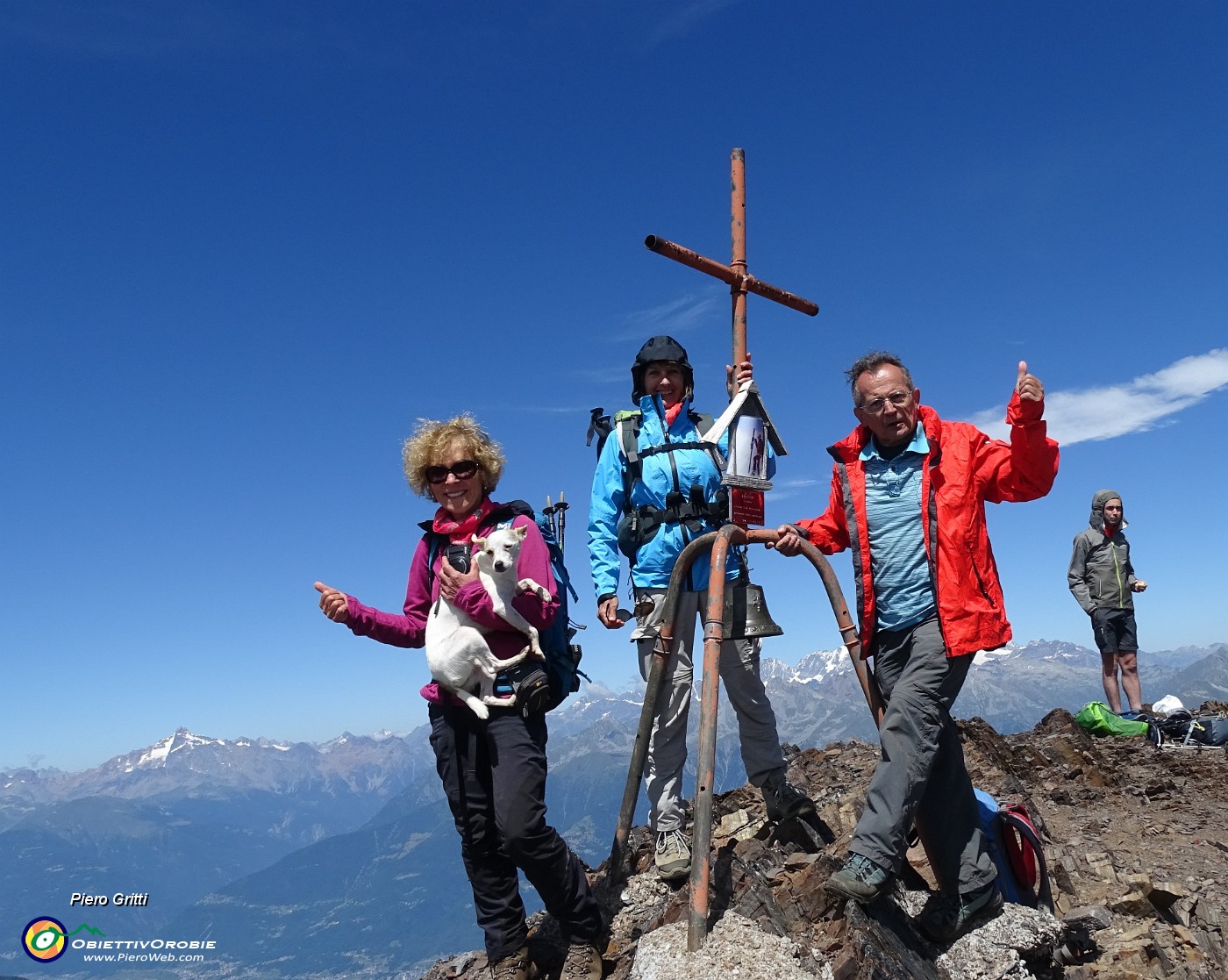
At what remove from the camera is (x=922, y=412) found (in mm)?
4926

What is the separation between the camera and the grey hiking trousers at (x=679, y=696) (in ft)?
18.2

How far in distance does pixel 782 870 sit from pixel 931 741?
4.97ft

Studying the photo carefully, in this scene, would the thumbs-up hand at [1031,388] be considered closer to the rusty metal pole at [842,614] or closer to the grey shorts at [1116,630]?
the rusty metal pole at [842,614]

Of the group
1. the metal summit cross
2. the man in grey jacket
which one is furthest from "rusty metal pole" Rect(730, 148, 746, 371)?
the man in grey jacket

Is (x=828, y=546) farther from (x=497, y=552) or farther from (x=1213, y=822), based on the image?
(x=1213, y=822)

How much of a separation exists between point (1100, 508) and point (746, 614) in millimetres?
12062

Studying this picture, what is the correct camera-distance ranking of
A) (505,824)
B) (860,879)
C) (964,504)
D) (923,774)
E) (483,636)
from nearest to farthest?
(860,879)
(923,774)
(505,824)
(964,504)
(483,636)

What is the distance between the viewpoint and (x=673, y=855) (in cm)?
549

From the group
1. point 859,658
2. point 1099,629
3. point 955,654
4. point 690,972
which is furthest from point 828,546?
point 1099,629

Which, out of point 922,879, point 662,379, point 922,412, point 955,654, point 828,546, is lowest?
point 922,879

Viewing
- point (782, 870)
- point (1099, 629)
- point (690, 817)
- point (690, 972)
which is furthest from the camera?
point (1099, 629)

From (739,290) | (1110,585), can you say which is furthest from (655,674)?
(1110,585)

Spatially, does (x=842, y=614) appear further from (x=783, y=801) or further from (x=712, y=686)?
(x=783, y=801)

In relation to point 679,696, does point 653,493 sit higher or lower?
higher
